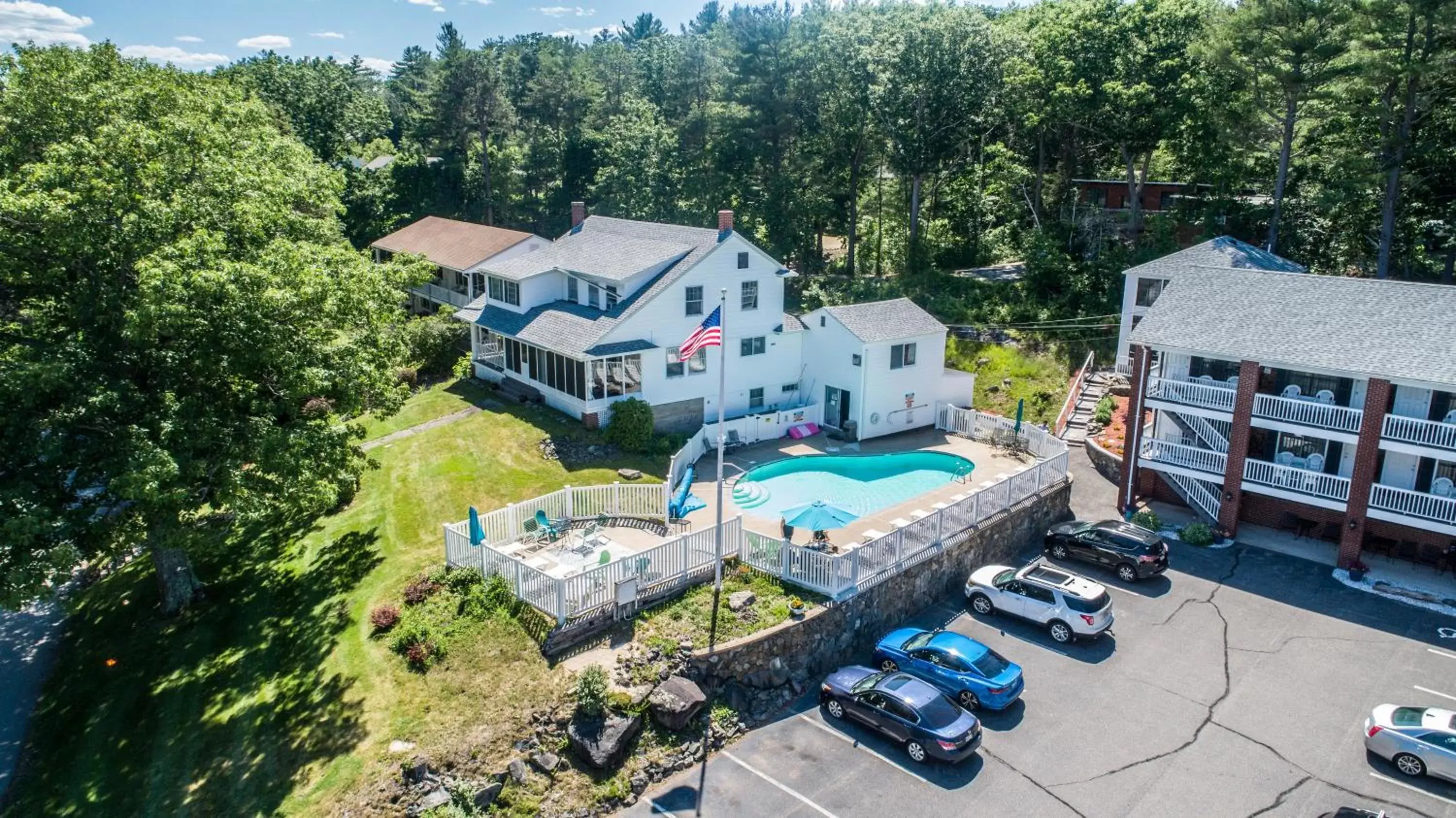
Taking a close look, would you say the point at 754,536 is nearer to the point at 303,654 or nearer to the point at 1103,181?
the point at 303,654

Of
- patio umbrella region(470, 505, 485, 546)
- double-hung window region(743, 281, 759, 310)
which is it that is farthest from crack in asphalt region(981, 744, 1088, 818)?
double-hung window region(743, 281, 759, 310)

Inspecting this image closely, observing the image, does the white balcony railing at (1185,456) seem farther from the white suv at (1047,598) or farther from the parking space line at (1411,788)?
the parking space line at (1411,788)

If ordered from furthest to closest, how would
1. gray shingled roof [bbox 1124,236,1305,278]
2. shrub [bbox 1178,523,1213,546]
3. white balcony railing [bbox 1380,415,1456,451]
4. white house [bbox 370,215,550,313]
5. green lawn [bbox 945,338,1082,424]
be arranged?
white house [bbox 370,215,550,313] < green lawn [bbox 945,338,1082,424] < gray shingled roof [bbox 1124,236,1305,278] < shrub [bbox 1178,523,1213,546] < white balcony railing [bbox 1380,415,1456,451]

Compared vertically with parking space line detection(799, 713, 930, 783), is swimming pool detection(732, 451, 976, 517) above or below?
above

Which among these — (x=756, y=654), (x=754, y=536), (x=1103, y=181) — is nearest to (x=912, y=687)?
(x=756, y=654)

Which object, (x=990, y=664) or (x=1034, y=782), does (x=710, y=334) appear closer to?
(x=990, y=664)

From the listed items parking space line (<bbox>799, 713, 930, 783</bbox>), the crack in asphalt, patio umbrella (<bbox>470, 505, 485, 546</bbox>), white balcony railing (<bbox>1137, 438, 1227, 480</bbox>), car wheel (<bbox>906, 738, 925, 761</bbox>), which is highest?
→ white balcony railing (<bbox>1137, 438, 1227, 480</bbox>)

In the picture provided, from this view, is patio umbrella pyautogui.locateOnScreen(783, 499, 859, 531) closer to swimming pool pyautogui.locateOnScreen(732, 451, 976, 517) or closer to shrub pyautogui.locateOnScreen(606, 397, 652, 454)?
swimming pool pyautogui.locateOnScreen(732, 451, 976, 517)
